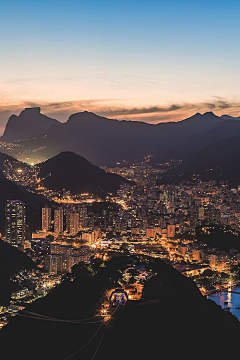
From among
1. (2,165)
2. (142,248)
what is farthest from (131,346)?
(2,165)

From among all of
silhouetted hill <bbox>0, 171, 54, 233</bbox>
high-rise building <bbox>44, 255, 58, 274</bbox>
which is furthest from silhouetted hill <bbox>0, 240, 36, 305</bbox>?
silhouetted hill <bbox>0, 171, 54, 233</bbox>

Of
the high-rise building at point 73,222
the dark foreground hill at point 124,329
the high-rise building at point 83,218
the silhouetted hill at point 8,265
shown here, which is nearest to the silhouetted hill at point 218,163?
the high-rise building at point 83,218

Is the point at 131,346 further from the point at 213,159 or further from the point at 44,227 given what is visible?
the point at 213,159

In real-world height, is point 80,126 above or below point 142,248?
above

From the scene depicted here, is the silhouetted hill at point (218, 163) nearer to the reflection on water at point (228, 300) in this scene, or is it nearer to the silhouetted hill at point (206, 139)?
the silhouetted hill at point (206, 139)

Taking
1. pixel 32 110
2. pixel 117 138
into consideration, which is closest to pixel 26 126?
pixel 32 110
